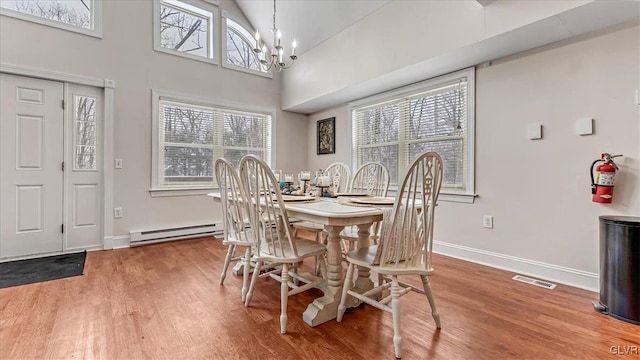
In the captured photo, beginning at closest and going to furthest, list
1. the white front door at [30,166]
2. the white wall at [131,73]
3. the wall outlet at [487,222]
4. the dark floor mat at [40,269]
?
the dark floor mat at [40,269] < the wall outlet at [487,222] < the white front door at [30,166] < the white wall at [131,73]

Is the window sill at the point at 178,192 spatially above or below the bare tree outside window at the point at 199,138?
below

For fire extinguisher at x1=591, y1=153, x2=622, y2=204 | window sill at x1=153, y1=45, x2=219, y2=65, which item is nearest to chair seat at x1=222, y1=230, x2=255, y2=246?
fire extinguisher at x1=591, y1=153, x2=622, y2=204

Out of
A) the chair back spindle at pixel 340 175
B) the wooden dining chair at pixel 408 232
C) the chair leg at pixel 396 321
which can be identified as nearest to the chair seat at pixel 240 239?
the wooden dining chair at pixel 408 232

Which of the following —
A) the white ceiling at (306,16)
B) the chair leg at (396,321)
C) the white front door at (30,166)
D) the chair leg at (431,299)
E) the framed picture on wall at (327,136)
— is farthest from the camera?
the framed picture on wall at (327,136)

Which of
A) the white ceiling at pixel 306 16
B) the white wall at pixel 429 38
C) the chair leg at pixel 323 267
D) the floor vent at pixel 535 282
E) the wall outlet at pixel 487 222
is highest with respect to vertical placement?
the white ceiling at pixel 306 16

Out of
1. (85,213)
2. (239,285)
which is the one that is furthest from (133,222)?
(239,285)

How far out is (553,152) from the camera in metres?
2.47

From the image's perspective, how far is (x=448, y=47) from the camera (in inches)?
104

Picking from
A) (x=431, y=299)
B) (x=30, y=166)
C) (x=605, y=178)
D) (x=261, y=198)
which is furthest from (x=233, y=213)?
(x=605, y=178)

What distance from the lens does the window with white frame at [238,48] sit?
4375mm

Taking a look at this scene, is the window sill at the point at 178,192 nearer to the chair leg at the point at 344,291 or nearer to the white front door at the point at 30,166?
the white front door at the point at 30,166

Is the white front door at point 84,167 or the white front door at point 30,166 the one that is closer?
the white front door at point 30,166

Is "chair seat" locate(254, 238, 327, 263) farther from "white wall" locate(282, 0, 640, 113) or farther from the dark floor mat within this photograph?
"white wall" locate(282, 0, 640, 113)

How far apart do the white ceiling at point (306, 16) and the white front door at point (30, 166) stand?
8.88 ft
